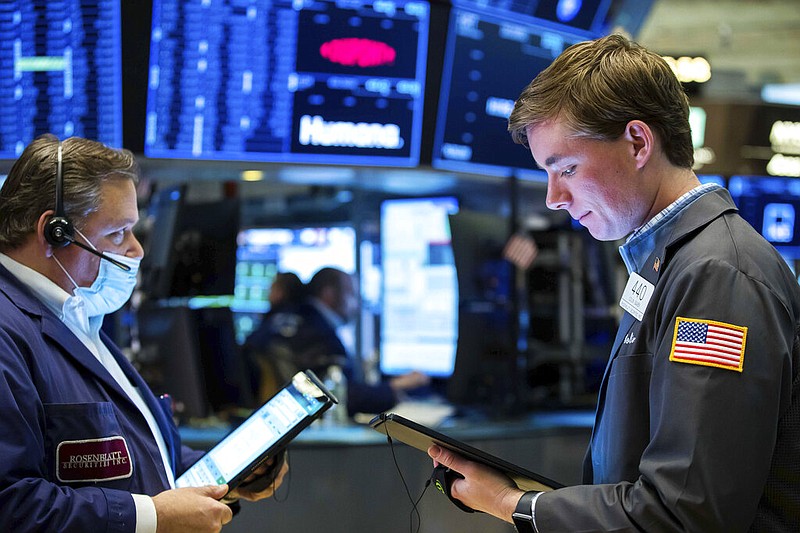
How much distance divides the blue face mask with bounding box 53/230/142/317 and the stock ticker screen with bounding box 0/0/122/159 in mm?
1264

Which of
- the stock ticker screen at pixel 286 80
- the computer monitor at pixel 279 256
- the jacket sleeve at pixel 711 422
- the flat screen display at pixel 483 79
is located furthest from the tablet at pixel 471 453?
the computer monitor at pixel 279 256

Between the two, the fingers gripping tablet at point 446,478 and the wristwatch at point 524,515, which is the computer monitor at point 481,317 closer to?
the fingers gripping tablet at point 446,478

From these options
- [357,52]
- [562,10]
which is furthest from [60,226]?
[562,10]

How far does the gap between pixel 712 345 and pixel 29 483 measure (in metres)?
1.16

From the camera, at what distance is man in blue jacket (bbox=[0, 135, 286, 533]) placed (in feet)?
4.81

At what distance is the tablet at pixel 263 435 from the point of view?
69.3 inches

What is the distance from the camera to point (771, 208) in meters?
4.94

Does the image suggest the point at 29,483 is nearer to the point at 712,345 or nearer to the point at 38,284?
the point at 38,284

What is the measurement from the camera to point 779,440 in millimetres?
1217

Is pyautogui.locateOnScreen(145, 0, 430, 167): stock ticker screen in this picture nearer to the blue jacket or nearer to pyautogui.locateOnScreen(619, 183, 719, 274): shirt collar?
the blue jacket

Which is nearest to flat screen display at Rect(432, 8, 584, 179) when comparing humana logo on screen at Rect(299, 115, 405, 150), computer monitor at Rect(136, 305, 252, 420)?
humana logo on screen at Rect(299, 115, 405, 150)

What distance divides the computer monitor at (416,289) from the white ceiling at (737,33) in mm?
4782

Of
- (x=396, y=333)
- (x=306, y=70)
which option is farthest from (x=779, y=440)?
(x=396, y=333)

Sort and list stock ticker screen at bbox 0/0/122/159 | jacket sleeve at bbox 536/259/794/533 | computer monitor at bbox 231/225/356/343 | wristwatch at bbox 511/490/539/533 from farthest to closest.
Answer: computer monitor at bbox 231/225/356/343
stock ticker screen at bbox 0/0/122/159
wristwatch at bbox 511/490/539/533
jacket sleeve at bbox 536/259/794/533
